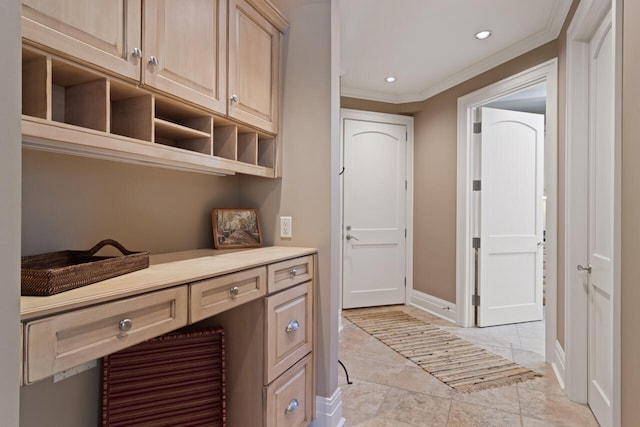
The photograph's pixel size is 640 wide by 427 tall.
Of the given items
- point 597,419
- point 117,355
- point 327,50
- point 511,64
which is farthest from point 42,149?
point 511,64

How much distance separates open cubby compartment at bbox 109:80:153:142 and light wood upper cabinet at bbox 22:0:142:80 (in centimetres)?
11

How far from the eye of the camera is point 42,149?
1.17 m

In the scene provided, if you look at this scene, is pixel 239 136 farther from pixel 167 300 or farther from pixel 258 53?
pixel 167 300

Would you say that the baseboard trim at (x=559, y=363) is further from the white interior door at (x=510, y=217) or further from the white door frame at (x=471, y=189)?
the white interior door at (x=510, y=217)

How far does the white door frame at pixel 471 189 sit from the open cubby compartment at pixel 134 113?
268 cm

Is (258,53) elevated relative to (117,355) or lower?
elevated

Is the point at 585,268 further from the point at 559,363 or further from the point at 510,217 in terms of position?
the point at 510,217

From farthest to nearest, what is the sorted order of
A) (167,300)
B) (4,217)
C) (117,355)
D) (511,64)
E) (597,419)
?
(511,64), (597,419), (117,355), (167,300), (4,217)

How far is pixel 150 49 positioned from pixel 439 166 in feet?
11.3

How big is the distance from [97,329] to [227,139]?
1.10m

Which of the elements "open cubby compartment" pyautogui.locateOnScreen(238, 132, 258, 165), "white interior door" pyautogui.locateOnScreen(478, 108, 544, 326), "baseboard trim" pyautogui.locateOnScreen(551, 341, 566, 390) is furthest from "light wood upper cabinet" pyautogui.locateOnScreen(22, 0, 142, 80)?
"white interior door" pyautogui.locateOnScreen(478, 108, 544, 326)

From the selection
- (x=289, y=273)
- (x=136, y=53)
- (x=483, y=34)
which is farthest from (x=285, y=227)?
(x=483, y=34)

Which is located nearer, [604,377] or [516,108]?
[604,377]

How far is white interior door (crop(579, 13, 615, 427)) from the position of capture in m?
1.93
